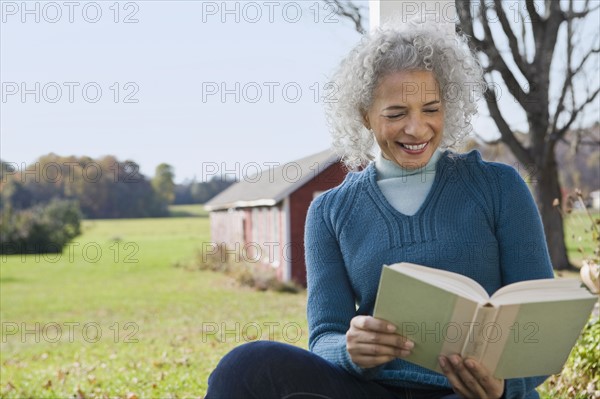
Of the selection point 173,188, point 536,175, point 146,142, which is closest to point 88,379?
point 536,175

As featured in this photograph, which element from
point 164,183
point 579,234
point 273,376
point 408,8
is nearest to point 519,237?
point 273,376

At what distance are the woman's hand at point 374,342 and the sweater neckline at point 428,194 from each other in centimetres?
43

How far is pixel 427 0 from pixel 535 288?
1861mm

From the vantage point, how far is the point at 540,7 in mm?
11703

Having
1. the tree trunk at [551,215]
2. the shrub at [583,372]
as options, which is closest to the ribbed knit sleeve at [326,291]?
the shrub at [583,372]

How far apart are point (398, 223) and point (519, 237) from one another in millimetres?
302

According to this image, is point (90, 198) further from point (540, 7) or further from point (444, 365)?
point (444, 365)

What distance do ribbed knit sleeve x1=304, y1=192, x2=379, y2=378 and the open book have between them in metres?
0.36

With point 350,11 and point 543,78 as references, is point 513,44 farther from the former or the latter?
point 350,11


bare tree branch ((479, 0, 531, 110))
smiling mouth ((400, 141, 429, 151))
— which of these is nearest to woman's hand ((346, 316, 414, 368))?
smiling mouth ((400, 141, 429, 151))

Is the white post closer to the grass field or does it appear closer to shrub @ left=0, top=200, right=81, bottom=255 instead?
the grass field

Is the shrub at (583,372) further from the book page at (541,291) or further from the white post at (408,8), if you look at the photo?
the book page at (541,291)

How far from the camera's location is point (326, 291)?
1.87 m

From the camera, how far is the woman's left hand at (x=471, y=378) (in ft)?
4.80
